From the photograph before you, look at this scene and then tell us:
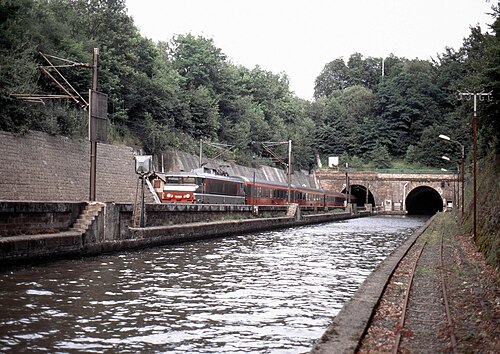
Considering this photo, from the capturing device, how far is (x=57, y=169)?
1241 inches

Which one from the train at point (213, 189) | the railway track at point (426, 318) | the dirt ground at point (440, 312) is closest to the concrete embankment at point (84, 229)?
the train at point (213, 189)

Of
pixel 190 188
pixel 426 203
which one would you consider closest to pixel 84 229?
pixel 190 188

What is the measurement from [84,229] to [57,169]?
46.6 ft

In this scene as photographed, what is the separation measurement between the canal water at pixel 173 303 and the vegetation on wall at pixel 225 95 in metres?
11.3

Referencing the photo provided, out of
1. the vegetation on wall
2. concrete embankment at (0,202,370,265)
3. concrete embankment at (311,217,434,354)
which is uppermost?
the vegetation on wall

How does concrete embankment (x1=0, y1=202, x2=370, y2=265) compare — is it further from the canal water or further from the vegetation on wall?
the vegetation on wall

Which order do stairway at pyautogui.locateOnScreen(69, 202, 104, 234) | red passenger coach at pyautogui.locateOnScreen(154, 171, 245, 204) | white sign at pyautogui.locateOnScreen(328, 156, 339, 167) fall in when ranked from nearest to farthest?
1. stairway at pyautogui.locateOnScreen(69, 202, 104, 234)
2. red passenger coach at pyautogui.locateOnScreen(154, 171, 245, 204)
3. white sign at pyautogui.locateOnScreen(328, 156, 339, 167)

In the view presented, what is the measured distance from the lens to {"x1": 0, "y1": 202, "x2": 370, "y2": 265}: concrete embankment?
614 inches

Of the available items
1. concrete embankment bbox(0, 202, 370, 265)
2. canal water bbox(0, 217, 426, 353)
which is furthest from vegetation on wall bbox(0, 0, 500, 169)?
canal water bbox(0, 217, 426, 353)

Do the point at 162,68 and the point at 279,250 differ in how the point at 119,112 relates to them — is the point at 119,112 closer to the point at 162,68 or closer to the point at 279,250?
the point at 162,68

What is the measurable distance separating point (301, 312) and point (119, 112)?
35985 mm

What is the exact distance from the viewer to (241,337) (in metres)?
8.28

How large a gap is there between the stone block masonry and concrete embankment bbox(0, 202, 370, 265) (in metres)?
7.38

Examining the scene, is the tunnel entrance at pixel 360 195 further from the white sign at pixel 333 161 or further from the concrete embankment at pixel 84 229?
the concrete embankment at pixel 84 229
